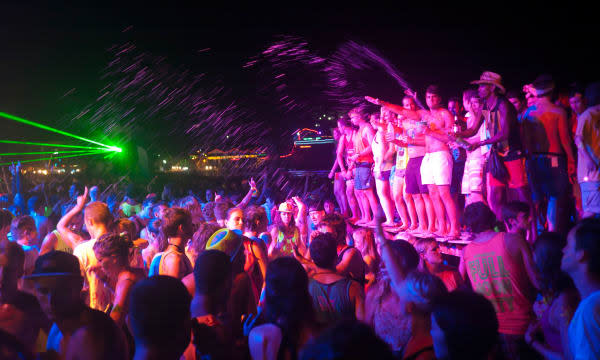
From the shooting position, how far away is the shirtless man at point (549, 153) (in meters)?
4.98

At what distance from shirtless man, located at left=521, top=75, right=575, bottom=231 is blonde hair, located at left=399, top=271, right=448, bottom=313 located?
135 inches

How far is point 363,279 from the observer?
13.3 ft

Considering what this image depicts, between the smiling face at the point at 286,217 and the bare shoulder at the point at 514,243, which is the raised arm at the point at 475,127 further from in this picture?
the bare shoulder at the point at 514,243

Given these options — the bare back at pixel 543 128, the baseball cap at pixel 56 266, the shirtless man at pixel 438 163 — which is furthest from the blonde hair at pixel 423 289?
the shirtless man at pixel 438 163

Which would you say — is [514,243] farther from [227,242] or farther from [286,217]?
[286,217]

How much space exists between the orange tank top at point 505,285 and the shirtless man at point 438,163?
280cm

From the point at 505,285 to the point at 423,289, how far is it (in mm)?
1290

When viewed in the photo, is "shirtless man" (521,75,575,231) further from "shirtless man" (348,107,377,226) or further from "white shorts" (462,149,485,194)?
"shirtless man" (348,107,377,226)

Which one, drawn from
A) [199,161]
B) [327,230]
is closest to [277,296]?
[327,230]

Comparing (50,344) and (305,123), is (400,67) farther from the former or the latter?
(305,123)

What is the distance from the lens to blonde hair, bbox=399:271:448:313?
2250mm

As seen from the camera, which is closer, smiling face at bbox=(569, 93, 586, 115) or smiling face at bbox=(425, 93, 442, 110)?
smiling face at bbox=(569, 93, 586, 115)

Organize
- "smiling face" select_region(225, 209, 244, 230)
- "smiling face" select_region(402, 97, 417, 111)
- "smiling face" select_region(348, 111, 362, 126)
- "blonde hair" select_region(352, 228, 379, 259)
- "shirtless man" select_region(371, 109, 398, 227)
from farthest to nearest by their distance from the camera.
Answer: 1. "smiling face" select_region(348, 111, 362, 126)
2. "shirtless man" select_region(371, 109, 398, 227)
3. "smiling face" select_region(402, 97, 417, 111)
4. "smiling face" select_region(225, 209, 244, 230)
5. "blonde hair" select_region(352, 228, 379, 259)

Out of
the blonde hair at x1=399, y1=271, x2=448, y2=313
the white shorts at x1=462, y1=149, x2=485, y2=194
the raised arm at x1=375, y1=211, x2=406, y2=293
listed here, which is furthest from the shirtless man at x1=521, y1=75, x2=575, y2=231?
the blonde hair at x1=399, y1=271, x2=448, y2=313
